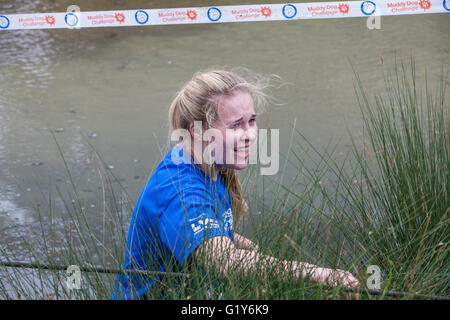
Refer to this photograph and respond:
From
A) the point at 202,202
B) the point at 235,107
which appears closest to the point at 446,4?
the point at 235,107

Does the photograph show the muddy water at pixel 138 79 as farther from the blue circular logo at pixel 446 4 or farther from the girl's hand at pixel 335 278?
the girl's hand at pixel 335 278

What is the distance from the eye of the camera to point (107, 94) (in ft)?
13.2

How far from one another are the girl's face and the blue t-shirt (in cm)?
8

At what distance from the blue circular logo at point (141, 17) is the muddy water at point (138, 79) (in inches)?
4.0

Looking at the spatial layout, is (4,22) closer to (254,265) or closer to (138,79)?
(138,79)

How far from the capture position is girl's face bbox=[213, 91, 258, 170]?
1.41 m

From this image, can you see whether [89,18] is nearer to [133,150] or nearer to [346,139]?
[133,150]

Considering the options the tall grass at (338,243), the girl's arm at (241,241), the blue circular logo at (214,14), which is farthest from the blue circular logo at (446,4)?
the girl's arm at (241,241)

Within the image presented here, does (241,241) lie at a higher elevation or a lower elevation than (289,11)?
lower

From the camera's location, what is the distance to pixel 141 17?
486 centimetres

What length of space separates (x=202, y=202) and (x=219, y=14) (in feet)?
11.3

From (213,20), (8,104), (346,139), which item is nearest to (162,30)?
(213,20)

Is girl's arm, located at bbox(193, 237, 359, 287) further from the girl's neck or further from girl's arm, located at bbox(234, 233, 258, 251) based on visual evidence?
the girl's neck
